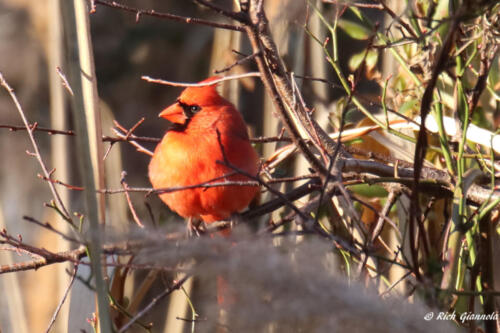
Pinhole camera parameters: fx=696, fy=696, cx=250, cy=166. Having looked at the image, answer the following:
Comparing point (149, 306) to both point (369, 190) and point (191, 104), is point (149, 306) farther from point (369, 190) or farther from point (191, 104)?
point (191, 104)

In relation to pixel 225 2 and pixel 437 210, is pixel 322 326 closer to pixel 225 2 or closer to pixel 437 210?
pixel 437 210

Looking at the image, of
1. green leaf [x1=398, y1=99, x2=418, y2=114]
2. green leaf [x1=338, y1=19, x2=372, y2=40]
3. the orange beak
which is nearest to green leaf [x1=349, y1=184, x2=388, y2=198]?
green leaf [x1=398, y1=99, x2=418, y2=114]

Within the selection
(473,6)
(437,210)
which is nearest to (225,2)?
(437,210)

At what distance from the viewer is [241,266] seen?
1.98 feet

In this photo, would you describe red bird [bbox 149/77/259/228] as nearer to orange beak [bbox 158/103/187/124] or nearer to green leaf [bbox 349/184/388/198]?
orange beak [bbox 158/103/187/124]

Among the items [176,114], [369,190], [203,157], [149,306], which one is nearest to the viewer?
[149,306]

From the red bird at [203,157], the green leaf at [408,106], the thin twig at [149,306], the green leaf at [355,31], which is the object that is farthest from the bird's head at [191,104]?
the thin twig at [149,306]

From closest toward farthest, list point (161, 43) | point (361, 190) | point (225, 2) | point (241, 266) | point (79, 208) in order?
point (241, 266) → point (361, 190) → point (79, 208) → point (225, 2) → point (161, 43)

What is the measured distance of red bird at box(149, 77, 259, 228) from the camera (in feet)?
5.15

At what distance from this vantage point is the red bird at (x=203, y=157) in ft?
5.15

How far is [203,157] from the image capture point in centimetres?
158

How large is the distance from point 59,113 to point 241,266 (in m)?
1.82

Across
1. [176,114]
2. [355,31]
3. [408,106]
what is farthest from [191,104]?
[408,106]

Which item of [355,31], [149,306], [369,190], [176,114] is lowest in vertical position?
[149,306]
